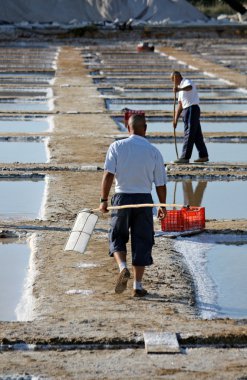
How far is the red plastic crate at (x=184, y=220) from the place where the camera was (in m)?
8.38

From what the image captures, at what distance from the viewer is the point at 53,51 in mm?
37125

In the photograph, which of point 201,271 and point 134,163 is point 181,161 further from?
point 134,163

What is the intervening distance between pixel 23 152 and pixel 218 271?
20.1 feet

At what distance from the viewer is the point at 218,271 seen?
7.50 metres

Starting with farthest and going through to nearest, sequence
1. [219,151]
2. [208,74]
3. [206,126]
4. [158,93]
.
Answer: [208,74] < [158,93] < [206,126] < [219,151]

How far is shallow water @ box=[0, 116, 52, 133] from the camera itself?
50.7ft

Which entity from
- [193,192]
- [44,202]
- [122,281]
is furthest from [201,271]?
[193,192]

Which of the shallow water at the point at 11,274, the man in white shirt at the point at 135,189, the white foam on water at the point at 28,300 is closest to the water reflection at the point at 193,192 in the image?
the shallow water at the point at 11,274

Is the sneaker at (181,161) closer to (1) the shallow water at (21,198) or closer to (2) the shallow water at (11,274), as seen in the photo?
(1) the shallow water at (21,198)

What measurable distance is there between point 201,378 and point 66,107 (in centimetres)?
1304

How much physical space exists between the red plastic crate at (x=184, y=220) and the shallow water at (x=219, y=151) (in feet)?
13.1

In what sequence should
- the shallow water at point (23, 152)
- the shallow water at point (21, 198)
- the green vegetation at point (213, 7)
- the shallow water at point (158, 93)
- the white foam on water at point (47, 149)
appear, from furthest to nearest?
1. the green vegetation at point (213, 7)
2. the shallow water at point (158, 93)
3. the shallow water at point (23, 152)
4. the white foam on water at point (47, 149)
5. the shallow water at point (21, 198)

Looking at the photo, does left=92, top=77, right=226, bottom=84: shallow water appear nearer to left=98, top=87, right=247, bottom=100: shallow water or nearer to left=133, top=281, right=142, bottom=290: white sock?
left=98, top=87, right=247, bottom=100: shallow water

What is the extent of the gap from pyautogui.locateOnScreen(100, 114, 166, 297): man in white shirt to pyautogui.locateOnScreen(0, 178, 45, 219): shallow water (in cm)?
260
